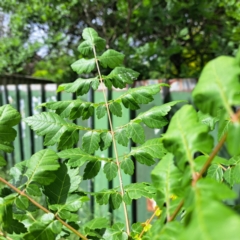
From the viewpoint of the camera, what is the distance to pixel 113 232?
884mm

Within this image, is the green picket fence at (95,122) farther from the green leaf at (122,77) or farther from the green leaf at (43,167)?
the green leaf at (43,167)

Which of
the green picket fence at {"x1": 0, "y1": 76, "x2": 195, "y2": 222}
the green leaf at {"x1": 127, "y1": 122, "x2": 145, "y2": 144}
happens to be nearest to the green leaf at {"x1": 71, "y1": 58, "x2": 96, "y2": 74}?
the green leaf at {"x1": 127, "y1": 122, "x2": 145, "y2": 144}

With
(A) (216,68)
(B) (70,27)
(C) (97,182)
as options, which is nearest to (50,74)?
(B) (70,27)

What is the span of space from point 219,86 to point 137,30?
3.90 metres

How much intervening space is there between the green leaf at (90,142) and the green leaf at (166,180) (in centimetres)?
39

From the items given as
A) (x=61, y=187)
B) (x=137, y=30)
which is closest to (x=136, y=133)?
A: (x=61, y=187)

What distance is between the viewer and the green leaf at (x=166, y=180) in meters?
0.60

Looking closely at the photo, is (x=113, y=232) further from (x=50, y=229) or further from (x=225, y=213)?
(x=225, y=213)

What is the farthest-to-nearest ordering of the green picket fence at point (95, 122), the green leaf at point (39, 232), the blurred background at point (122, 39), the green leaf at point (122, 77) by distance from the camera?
the blurred background at point (122, 39)
the green picket fence at point (95, 122)
the green leaf at point (122, 77)
the green leaf at point (39, 232)

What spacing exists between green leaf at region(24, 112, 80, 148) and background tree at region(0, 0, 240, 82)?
2750 millimetres

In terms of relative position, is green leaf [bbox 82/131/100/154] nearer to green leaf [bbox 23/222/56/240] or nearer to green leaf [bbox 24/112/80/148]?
green leaf [bbox 24/112/80/148]

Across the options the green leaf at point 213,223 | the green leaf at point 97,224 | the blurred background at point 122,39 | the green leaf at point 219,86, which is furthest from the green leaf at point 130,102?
the blurred background at point 122,39

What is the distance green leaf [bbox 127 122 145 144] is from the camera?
40.0 inches

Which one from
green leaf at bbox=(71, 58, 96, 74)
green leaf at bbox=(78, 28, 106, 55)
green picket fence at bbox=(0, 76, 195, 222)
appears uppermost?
green leaf at bbox=(78, 28, 106, 55)
